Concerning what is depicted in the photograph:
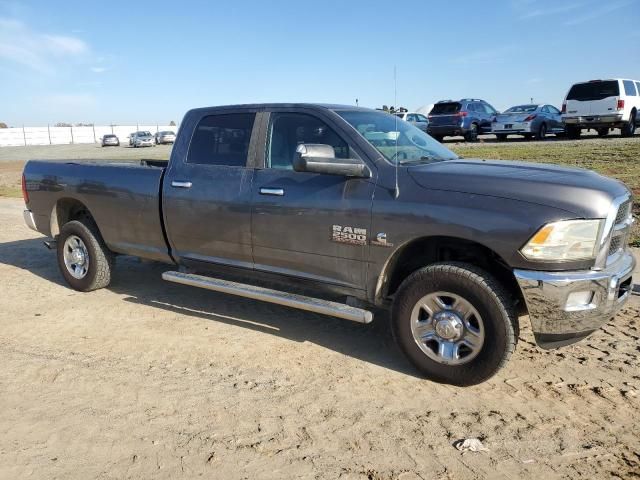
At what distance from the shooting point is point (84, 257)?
20.3 feet

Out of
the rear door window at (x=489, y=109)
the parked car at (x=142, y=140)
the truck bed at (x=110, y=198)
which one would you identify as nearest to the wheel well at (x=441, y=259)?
the truck bed at (x=110, y=198)

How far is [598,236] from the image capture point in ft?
11.3

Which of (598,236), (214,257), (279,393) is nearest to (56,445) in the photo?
(279,393)

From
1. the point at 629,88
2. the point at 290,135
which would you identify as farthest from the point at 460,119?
the point at 290,135

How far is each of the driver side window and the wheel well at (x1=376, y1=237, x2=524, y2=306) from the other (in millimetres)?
1044

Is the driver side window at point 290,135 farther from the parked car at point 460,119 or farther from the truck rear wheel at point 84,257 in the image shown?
the parked car at point 460,119

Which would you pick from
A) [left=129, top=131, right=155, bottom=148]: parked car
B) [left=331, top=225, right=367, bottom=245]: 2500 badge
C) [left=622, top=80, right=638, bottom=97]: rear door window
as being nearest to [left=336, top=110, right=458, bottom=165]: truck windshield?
[left=331, top=225, right=367, bottom=245]: 2500 badge

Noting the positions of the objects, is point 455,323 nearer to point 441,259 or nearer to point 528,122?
point 441,259

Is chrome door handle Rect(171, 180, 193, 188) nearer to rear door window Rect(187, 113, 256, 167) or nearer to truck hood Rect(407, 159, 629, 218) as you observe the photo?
rear door window Rect(187, 113, 256, 167)

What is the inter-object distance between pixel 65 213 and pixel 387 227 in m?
4.18

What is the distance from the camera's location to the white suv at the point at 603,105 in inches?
746

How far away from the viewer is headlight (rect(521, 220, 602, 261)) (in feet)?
11.2

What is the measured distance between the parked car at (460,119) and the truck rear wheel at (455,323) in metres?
19.1

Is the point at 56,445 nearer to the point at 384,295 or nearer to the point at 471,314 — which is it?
the point at 384,295
